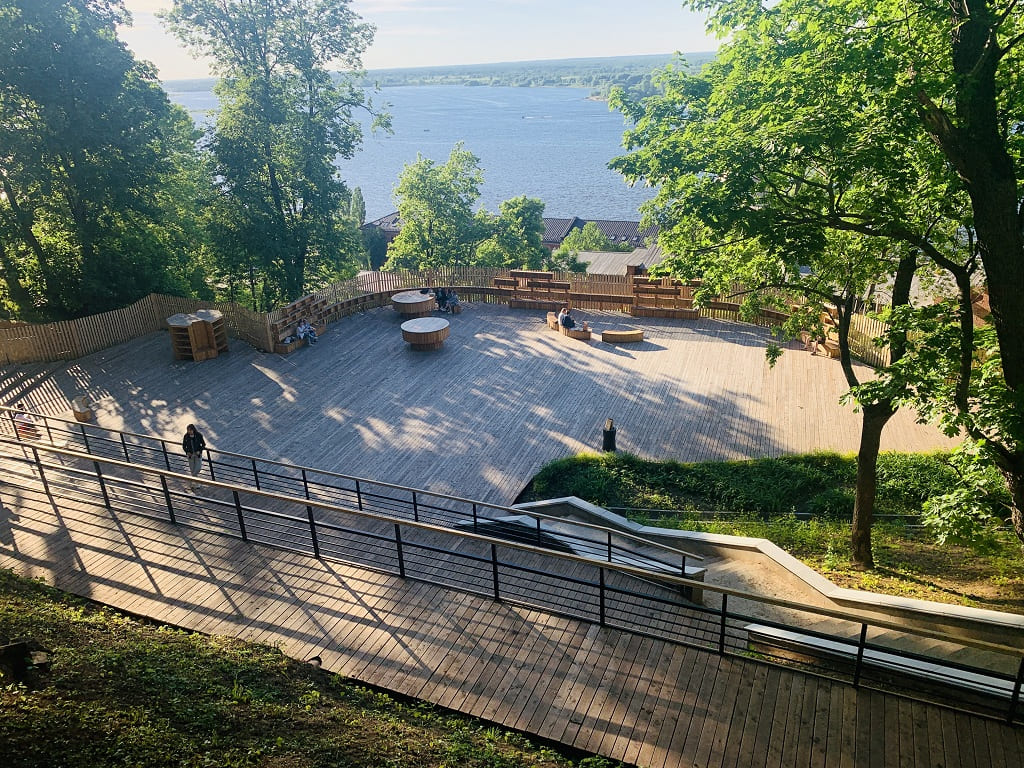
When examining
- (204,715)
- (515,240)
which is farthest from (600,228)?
(204,715)

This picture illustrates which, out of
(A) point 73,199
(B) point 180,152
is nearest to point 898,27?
(A) point 73,199

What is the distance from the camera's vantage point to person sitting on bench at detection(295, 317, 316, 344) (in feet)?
71.8

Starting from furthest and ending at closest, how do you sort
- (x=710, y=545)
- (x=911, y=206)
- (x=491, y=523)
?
(x=491, y=523)
(x=710, y=545)
(x=911, y=206)

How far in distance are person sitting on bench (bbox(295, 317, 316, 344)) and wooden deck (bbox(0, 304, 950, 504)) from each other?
447 mm

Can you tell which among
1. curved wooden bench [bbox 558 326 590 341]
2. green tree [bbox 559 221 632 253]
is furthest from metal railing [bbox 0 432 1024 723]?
green tree [bbox 559 221 632 253]

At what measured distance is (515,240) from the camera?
37.8 meters

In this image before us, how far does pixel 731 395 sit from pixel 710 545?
7.79 m

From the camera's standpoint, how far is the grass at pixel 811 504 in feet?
35.8

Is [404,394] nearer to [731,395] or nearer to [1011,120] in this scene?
[731,395]

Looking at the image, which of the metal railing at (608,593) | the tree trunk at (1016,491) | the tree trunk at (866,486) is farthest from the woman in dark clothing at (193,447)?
the tree trunk at (1016,491)

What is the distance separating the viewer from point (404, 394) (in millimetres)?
18562

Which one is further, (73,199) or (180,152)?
(180,152)

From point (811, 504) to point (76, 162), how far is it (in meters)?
24.0

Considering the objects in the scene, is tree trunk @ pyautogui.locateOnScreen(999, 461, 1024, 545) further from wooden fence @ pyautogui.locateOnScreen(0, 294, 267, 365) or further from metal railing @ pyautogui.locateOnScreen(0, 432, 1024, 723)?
wooden fence @ pyautogui.locateOnScreen(0, 294, 267, 365)
